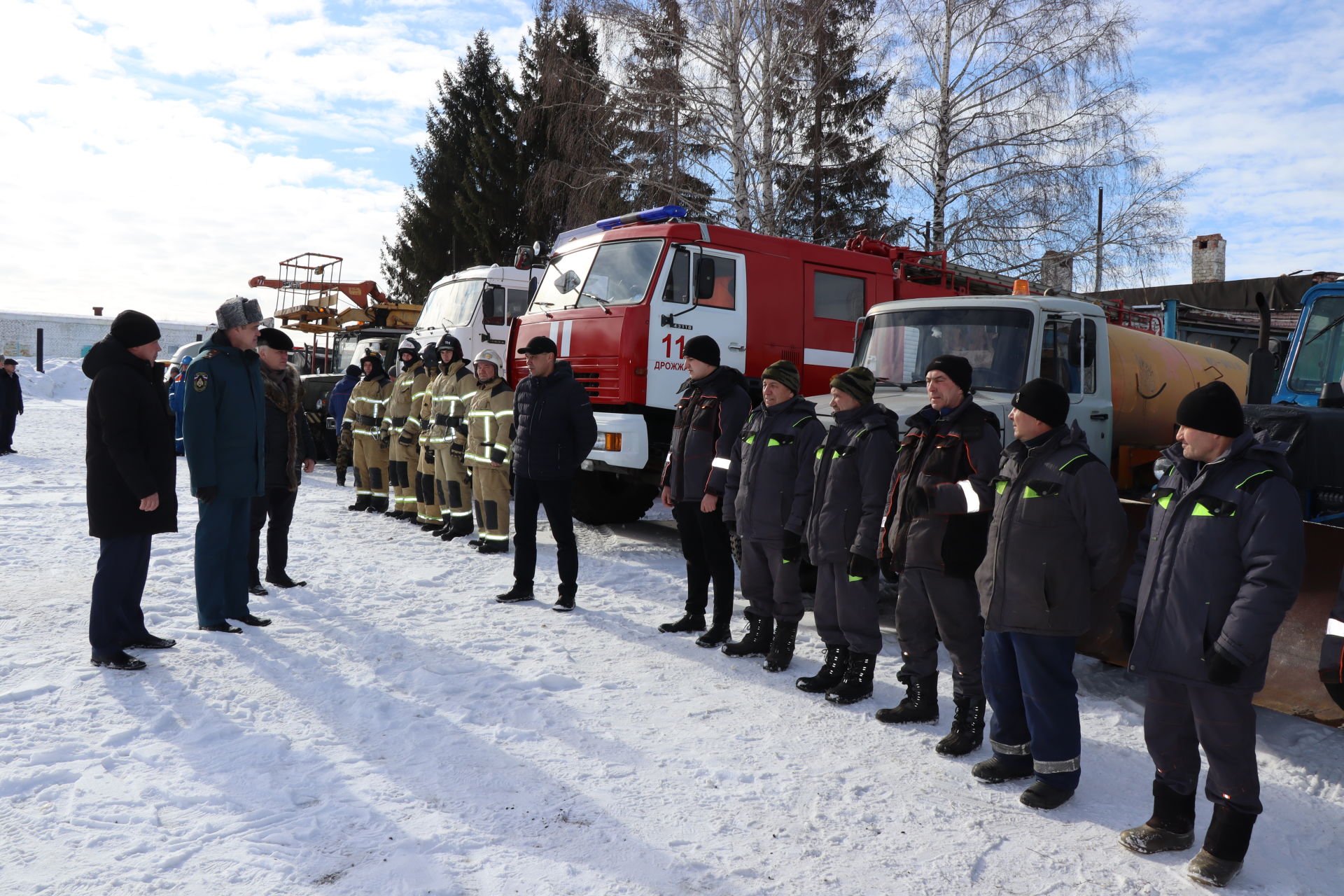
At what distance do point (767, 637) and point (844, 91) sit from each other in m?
15.4

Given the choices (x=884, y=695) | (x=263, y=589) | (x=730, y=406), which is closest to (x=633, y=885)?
(x=884, y=695)

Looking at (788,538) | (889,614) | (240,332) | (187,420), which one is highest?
(240,332)

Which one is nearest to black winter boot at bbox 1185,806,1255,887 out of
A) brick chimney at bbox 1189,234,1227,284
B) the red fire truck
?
the red fire truck

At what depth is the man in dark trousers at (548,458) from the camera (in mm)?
6469

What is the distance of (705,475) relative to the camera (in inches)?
229

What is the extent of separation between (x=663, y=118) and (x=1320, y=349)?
510 inches

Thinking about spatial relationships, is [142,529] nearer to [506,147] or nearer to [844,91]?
[844,91]

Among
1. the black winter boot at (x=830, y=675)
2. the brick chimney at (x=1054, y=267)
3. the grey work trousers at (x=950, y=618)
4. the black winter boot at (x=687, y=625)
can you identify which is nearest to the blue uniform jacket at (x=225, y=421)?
the black winter boot at (x=687, y=625)

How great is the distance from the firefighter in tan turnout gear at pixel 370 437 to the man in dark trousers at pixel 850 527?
711 cm

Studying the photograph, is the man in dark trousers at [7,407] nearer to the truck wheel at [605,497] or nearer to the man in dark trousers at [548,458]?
the truck wheel at [605,497]

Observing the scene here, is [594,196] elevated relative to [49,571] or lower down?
elevated

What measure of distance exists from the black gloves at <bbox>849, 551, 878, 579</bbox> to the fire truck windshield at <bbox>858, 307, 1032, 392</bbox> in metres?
2.13

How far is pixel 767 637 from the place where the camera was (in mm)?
5465

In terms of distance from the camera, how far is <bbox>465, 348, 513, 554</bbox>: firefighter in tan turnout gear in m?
8.17
